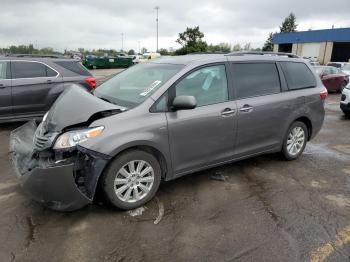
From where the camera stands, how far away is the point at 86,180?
134 inches

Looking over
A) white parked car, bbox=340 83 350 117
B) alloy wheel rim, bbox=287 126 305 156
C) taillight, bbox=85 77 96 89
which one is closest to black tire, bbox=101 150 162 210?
alloy wheel rim, bbox=287 126 305 156

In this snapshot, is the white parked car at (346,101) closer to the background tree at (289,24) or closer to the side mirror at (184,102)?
the side mirror at (184,102)

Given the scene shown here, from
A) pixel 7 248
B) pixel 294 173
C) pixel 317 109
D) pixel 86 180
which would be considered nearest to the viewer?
pixel 7 248

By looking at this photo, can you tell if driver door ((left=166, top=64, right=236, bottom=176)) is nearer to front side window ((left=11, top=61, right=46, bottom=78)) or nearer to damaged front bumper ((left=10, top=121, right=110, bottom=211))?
damaged front bumper ((left=10, top=121, right=110, bottom=211))

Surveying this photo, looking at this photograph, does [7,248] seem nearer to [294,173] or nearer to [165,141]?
[165,141]

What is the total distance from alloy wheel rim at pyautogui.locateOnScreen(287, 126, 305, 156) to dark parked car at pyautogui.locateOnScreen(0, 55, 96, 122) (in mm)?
4209

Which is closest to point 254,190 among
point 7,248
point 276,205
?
point 276,205

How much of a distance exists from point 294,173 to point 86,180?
3194 millimetres

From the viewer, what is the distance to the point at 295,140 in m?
5.47

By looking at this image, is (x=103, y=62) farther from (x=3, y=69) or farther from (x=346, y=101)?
(x=346, y=101)

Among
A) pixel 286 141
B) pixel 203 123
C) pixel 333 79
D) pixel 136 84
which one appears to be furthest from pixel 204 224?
pixel 333 79

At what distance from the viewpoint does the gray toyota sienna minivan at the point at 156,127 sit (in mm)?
3357

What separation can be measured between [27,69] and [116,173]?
202 inches

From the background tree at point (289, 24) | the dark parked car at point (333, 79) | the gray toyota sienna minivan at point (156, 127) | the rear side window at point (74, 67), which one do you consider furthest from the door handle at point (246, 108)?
the background tree at point (289, 24)
